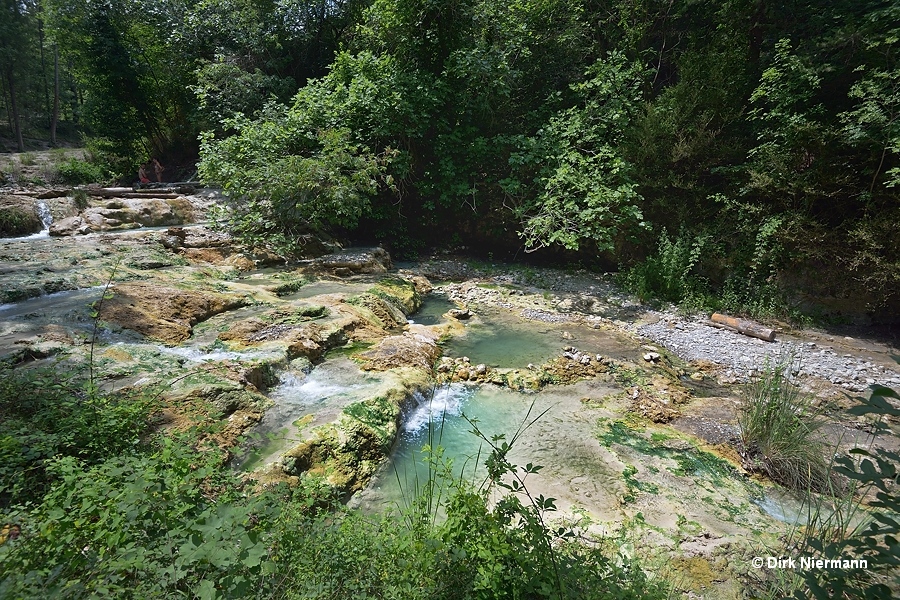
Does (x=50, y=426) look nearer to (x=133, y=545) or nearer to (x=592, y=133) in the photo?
(x=133, y=545)

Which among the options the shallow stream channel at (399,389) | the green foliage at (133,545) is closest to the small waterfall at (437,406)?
the shallow stream channel at (399,389)

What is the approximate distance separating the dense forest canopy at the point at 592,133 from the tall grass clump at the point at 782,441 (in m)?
4.67

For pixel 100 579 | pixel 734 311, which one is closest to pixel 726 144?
pixel 734 311

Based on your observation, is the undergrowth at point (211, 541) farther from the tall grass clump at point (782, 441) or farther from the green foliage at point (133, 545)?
the tall grass clump at point (782, 441)

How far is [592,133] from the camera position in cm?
970

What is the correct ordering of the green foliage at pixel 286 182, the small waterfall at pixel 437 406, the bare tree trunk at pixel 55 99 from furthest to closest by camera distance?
the bare tree trunk at pixel 55 99 → the green foliage at pixel 286 182 → the small waterfall at pixel 437 406

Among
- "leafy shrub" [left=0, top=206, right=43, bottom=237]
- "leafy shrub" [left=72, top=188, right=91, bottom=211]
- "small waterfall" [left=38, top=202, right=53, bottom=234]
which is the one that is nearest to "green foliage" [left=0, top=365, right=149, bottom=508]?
"leafy shrub" [left=0, top=206, right=43, bottom=237]

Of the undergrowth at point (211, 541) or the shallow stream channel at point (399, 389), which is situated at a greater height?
the undergrowth at point (211, 541)

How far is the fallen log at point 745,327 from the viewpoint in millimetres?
7082

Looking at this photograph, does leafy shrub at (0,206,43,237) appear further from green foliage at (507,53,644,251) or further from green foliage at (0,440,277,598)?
green foliage at (507,53,644,251)

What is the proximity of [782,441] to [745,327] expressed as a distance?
422 cm

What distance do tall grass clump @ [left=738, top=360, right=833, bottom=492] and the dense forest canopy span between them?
→ 4675 mm

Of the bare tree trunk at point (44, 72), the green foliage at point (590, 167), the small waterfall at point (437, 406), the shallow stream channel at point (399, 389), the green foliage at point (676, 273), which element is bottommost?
the small waterfall at point (437, 406)

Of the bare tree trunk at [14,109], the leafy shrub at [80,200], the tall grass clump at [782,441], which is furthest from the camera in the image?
the bare tree trunk at [14,109]
